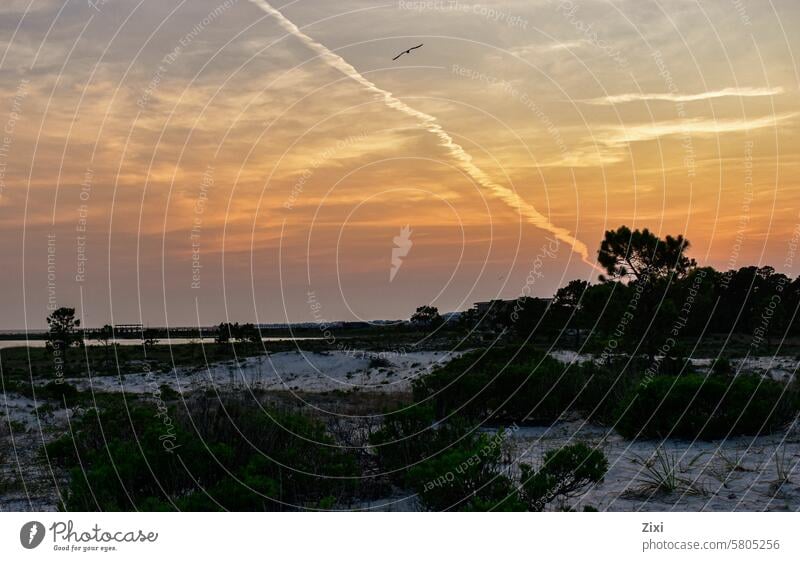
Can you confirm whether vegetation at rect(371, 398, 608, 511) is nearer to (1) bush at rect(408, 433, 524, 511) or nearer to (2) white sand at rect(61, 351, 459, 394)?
(1) bush at rect(408, 433, 524, 511)

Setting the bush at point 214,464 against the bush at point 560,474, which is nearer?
the bush at point 214,464

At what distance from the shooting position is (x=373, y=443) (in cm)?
1330

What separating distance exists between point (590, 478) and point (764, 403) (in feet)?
21.7

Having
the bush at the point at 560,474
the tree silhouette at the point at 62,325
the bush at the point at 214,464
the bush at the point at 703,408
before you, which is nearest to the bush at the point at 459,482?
the bush at the point at 560,474

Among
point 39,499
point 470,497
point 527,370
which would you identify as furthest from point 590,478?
point 527,370

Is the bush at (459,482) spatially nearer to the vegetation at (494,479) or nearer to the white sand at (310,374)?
the vegetation at (494,479)
